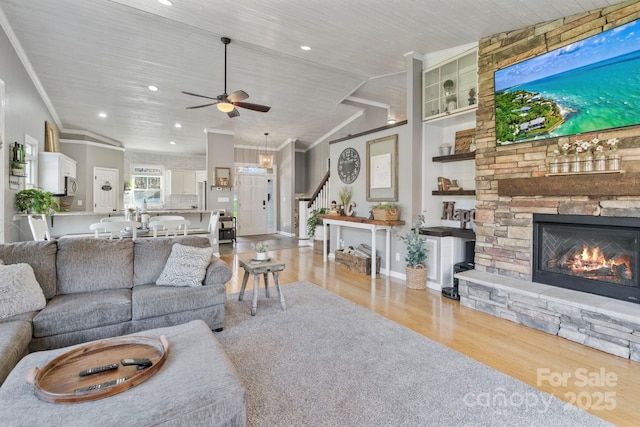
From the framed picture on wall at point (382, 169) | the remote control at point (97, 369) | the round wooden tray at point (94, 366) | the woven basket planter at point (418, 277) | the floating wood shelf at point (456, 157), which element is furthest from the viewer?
the framed picture on wall at point (382, 169)

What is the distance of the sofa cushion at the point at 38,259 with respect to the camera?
8.47ft

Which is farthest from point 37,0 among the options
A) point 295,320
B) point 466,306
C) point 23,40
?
point 466,306

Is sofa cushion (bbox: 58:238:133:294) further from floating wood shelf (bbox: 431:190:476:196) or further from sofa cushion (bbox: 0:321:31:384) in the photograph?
floating wood shelf (bbox: 431:190:476:196)

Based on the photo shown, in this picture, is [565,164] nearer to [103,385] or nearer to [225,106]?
[103,385]

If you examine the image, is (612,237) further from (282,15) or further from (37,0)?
(37,0)

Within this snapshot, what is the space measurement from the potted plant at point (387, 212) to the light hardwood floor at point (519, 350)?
3.32ft

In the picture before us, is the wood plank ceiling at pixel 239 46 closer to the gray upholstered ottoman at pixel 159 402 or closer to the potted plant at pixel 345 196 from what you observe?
the potted plant at pixel 345 196

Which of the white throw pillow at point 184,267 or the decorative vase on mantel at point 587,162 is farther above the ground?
the decorative vase on mantel at point 587,162

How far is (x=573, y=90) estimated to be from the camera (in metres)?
2.90

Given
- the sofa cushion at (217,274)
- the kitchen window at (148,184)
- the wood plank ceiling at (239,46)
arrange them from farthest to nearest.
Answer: the kitchen window at (148,184) < the wood plank ceiling at (239,46) < the sofa cushion at (217,274)

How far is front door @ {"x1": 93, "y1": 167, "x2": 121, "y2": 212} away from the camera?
839cm

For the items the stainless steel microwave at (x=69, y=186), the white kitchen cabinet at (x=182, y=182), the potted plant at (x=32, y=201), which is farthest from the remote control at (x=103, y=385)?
the white kitchen cabinet at (x=182, y=182)

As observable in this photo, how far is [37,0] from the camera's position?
3.49m

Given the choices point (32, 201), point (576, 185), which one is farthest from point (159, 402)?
point (32, 201)
